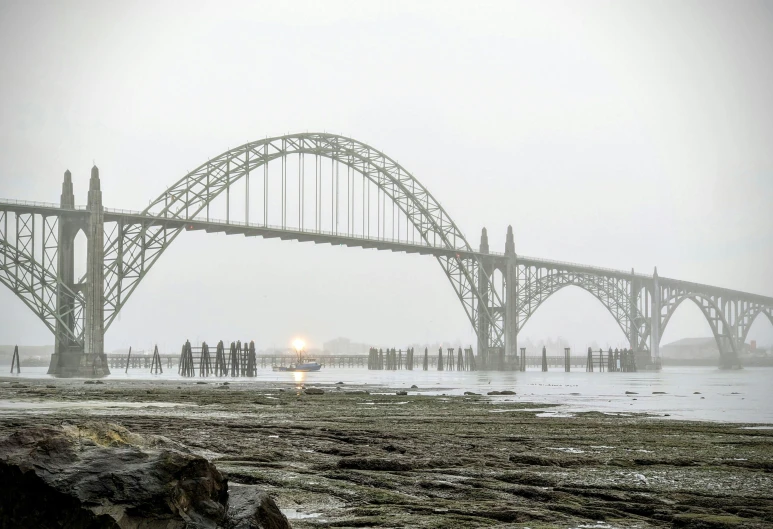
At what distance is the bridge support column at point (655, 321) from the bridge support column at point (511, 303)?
73.1 feet

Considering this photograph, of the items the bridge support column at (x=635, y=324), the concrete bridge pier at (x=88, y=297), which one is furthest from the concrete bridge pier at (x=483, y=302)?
the concrete bridge pier at (x=88, y=297)

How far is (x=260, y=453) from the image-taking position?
7.41 metres

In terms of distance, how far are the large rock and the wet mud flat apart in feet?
2.30

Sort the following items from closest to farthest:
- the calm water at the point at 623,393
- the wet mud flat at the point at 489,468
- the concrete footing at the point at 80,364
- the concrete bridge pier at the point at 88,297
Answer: the wet mud flat at the point at 489,468 → the calm water at the point at 623,393 → the concrete footing at the point at 80,364 → the concrete bridge pier at the point at 88,297

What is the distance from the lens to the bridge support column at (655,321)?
8956 centimetres

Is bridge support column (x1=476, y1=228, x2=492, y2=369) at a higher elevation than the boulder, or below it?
higher

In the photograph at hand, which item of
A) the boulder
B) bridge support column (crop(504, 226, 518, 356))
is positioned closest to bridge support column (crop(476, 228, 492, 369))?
bridge support column (crop(504, 226, 518, 356))

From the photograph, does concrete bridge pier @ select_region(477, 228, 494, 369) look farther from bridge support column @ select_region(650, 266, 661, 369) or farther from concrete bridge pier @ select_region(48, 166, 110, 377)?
concrete bridge pier @ select_region(48, 166, 110, 377)

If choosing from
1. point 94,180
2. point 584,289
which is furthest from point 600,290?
point 94,180

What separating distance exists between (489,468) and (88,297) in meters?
40.1

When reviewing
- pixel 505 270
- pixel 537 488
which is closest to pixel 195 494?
pixel 537 488

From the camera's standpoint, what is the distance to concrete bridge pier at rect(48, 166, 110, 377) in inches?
1688

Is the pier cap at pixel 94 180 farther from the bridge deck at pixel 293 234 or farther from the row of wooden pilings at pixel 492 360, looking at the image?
the row of wooden pilings at pixel 492 360

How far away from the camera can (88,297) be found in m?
43.4
